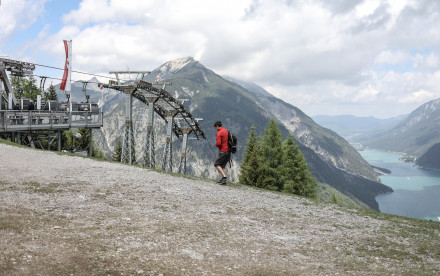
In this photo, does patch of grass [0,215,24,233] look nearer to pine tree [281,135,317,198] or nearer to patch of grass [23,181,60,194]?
patch of grass [23,181,60,194]

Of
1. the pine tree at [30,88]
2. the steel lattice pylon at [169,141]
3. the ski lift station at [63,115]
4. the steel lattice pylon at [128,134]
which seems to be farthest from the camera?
the pine tree at [30,88]

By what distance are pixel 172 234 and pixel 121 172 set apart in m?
10.2

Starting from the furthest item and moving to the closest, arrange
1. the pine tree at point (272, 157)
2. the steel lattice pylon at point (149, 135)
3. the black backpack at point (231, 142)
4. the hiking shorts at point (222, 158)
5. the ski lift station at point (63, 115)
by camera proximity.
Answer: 1. the pine tree at point (272, 157)
2. the steel lattice pylon at point (149, 135)
3. the ski lift station at point (63, 115)
4. the hiking shorts at point (222, 158)
5. the black backpack at point (231, 142)

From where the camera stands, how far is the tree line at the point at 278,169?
40.0m

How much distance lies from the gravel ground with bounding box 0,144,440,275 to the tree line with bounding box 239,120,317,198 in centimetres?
2546

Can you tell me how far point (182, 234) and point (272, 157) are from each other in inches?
1407

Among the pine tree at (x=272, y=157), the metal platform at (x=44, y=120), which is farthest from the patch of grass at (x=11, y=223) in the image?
the pine tree at (x=272, y=157)

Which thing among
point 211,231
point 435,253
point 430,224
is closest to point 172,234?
point 211,231

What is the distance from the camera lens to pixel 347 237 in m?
9.78

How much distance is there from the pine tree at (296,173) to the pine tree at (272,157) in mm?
790

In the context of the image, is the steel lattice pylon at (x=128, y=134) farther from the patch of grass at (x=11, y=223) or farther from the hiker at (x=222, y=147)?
the patch of grass at (x=11, y=223)

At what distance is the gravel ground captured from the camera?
251 inches

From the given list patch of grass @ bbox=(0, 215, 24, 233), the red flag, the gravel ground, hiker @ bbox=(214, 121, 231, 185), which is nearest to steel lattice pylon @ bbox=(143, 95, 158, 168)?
the red flag

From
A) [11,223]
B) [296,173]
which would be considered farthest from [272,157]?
[11,223]
